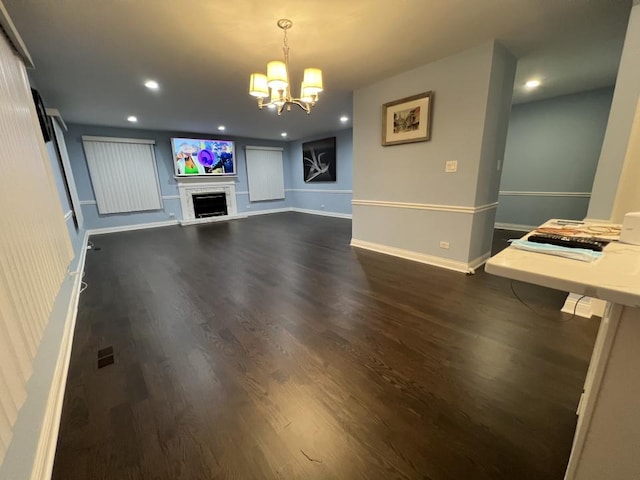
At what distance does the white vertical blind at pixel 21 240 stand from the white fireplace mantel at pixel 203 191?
483cm

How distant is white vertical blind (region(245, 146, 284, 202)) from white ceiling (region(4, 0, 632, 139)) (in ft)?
12.9

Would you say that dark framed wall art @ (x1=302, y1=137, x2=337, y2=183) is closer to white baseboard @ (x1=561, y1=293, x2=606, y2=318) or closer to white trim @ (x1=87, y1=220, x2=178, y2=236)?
white trim @ (x1=87, y1=220, x2=178, y2=236)

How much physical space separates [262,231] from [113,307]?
3395 mm

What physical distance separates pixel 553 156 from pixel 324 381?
5347 millimetres

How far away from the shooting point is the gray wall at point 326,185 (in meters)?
6.62

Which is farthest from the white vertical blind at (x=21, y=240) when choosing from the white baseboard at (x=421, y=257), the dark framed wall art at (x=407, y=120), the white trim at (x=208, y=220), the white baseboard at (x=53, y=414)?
the white trim at (x=208, y=220)

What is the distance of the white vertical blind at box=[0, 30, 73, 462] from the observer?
0.84 meters

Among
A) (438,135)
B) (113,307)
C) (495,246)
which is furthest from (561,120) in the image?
(113,307)

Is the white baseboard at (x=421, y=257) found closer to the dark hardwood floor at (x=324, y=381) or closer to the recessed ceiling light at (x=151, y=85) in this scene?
the dark hardwood floor at (x=324, y=381)

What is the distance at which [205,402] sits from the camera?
4.32 feet

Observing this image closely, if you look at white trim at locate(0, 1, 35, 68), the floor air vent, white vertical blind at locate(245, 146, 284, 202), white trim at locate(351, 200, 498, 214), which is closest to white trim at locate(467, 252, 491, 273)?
white trim at locate(351, 200, 498, 214)

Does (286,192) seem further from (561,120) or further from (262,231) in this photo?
(561,120)

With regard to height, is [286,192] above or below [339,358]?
above

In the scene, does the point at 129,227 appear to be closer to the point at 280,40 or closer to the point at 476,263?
the point at 280,40
